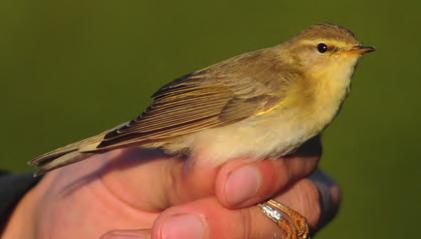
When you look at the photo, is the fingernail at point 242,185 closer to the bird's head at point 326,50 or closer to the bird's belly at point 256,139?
the bird's belly at point 256,139

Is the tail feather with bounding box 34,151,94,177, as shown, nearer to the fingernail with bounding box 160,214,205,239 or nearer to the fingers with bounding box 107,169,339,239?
the fingers with bounding box 107,169,339,239

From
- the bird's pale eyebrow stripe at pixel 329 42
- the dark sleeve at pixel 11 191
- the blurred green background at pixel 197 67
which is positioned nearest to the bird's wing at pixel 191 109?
the bird's pale eyebrow stripe at pixel 329 42

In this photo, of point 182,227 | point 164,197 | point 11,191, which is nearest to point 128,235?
point 182,227

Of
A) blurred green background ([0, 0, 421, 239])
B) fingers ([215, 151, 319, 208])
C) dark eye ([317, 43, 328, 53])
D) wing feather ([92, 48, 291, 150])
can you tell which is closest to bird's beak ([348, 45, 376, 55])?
dark eye ([317, 43, 328, 53])

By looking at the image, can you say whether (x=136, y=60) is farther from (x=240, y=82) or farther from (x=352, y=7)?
(x=240, y=82)

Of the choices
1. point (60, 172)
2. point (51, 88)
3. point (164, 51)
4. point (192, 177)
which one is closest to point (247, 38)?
point (164, 51)

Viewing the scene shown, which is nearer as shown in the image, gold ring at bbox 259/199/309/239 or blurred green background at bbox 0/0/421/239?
gold ring at bbox 259/199/309/239
